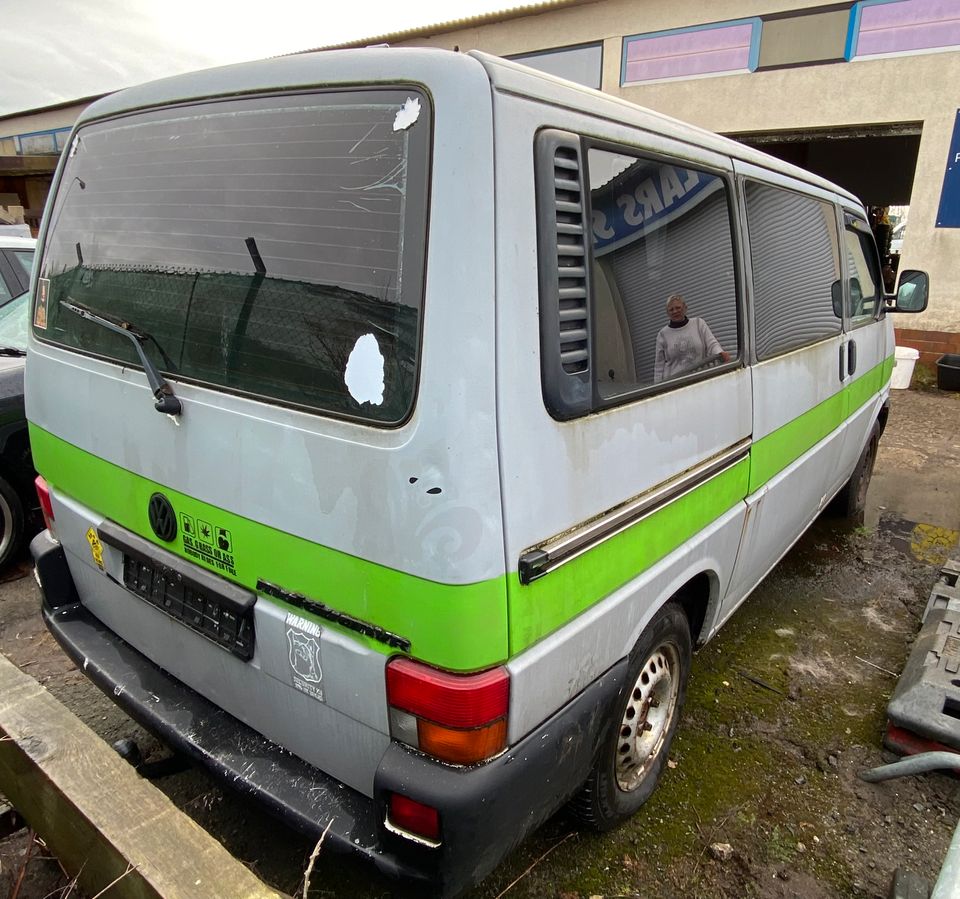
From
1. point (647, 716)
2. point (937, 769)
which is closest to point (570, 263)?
point (647, 716)

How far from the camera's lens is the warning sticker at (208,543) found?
68.4 inches

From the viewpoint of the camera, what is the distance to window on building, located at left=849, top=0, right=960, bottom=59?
Answer: 8891 mm

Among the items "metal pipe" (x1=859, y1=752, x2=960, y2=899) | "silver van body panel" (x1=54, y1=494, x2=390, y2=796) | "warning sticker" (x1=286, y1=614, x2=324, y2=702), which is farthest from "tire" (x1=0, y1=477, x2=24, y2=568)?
"metal pipe" (x1=859, y1=752, x2=960, y2=899)

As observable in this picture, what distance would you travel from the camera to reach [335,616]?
1537 mm

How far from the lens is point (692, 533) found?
222 centimetres

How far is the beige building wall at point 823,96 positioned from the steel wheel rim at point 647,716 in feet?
32.2

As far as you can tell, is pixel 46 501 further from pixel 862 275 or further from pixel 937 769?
pixel 862 275

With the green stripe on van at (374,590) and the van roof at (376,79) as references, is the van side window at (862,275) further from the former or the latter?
the green stripe on van at (374,590)

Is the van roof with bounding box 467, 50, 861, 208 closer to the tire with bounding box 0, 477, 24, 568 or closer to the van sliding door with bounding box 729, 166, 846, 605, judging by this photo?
the van sliding door with bounding box 729, 166, 846, 605

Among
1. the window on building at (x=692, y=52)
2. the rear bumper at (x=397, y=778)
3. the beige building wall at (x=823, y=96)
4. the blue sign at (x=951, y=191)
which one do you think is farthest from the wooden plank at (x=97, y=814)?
the window on building at (x=692, y=52)

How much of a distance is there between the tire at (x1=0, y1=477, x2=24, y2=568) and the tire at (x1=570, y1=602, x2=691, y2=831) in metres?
3.50

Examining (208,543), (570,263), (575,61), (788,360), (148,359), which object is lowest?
(208,543)

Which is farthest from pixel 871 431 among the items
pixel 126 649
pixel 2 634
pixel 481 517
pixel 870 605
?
pixel 2 634

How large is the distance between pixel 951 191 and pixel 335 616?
1119 cm
